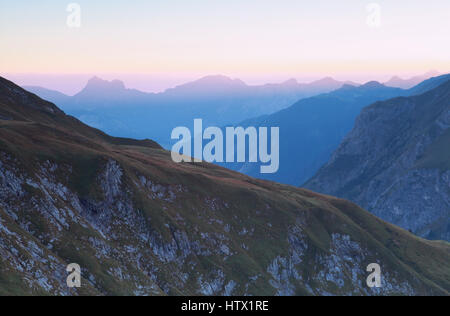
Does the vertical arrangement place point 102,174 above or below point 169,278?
above

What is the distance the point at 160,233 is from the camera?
13725 centimetres

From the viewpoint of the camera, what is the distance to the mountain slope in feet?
352

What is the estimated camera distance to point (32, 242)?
99.5 m

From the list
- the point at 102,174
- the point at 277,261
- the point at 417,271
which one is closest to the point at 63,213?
the point at 102,174

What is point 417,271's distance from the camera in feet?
619

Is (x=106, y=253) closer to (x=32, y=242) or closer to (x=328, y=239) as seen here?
(x=32, y=242)

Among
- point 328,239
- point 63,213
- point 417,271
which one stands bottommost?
point 417,271

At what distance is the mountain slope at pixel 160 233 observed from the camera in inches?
4230
